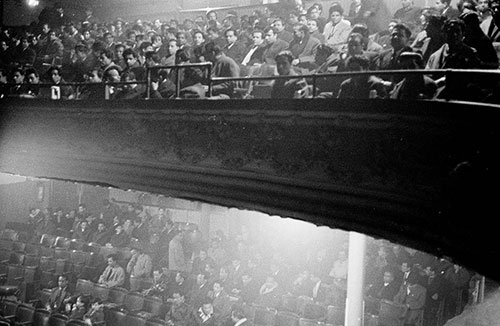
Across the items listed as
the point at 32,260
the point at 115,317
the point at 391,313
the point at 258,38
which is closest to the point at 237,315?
the point at 115,317

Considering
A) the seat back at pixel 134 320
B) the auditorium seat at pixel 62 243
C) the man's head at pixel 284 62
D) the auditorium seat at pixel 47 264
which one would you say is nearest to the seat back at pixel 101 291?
the seat back at pixel 134 320

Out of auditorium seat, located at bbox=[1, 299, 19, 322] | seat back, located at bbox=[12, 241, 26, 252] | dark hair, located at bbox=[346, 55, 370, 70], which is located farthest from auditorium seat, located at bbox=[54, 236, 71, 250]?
dark hair, located at bbox=[346, 55, 370, 70]

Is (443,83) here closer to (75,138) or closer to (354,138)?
(354,138)

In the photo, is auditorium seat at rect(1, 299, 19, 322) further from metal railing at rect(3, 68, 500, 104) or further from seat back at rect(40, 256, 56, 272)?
metal railing at rect(3, 68, 500, 104)

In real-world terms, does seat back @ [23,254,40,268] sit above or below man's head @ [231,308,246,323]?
above

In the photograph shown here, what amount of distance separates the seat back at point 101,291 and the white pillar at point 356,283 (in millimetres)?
4161

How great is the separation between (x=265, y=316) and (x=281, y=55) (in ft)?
12.8

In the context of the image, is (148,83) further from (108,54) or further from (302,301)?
(302,301)

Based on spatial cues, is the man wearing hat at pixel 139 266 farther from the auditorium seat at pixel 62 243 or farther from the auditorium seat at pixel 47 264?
the auditorium seat at pixel 62 243

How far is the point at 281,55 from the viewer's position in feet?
15.9

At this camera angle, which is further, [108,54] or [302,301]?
[302,301]

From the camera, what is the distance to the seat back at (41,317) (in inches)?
325

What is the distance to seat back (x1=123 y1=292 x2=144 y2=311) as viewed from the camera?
835 cm

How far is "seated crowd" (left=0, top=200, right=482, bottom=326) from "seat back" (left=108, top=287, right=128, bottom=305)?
0.14 meters
